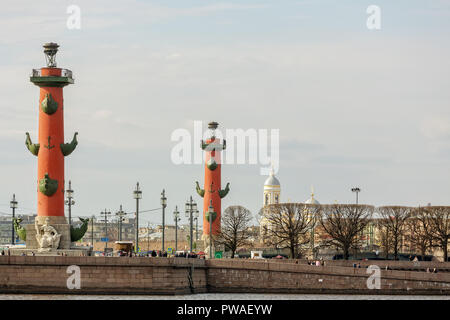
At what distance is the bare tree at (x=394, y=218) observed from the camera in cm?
10224

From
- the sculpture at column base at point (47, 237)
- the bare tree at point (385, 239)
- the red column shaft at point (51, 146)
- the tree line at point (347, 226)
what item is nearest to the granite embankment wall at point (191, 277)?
the sculpture at column base at point (47, 237)

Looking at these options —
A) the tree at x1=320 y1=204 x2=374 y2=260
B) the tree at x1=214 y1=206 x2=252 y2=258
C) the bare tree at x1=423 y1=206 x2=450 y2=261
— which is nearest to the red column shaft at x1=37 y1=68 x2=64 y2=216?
the tree at x1=214 y1=206 x2=252 y2=258

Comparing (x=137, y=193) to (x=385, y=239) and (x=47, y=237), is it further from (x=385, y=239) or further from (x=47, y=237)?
(x=385, y=239)

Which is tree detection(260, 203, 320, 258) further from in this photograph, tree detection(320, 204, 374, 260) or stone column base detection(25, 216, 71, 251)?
stone column base detection(25, 216, 71, 251)

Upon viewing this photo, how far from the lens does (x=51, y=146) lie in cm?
6656

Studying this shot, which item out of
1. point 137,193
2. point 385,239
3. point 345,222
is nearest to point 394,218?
point 385,239

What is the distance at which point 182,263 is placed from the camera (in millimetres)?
65562

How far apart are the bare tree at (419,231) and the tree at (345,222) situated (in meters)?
3.81

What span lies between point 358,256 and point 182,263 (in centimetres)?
4262

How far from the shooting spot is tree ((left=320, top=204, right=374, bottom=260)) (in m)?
99.4

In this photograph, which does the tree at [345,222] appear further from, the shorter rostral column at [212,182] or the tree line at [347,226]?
the shorter rostral column at [212,182]

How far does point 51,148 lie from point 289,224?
4093 centimetres
